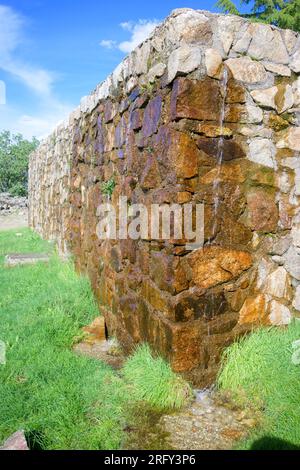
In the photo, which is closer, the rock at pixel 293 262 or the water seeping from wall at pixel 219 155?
the water seeping from wall at pixel 219 155

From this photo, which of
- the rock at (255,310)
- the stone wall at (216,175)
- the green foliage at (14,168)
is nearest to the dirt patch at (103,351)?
the stone wall at (216,175)

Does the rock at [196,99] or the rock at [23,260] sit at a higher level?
the rock at [196,99]

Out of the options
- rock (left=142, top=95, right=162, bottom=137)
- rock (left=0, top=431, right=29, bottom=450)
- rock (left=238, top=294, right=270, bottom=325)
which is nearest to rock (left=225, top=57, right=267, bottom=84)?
rock (left=142, top=95, right=162, bottom=137)

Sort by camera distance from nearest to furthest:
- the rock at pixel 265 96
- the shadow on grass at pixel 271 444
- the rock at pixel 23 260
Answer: the shadow on grass at pixel 271 444 < the rock at pixel 265 96 < the rock at pixel 23 260

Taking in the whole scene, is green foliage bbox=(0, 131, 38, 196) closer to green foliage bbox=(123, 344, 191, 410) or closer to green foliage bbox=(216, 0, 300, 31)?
green foliage bbox=(216, 0, 300, 31)

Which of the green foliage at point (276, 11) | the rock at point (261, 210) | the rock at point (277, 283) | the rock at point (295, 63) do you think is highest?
the green foliage at point (276, 11)

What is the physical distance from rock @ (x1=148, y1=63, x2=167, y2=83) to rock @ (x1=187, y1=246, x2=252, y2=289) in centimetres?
123

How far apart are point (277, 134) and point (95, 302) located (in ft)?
8.35

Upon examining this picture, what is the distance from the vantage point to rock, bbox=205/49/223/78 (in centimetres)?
257

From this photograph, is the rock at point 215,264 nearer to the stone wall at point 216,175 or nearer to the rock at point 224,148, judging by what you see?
the stone wall at point 216,175

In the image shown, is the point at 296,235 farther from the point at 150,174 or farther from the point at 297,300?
the point at 150,174

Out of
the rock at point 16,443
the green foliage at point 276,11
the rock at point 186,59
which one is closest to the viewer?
the rock at point 16,443

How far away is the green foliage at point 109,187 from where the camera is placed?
385 cm

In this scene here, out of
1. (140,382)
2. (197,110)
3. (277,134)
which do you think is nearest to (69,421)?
(140,382)
